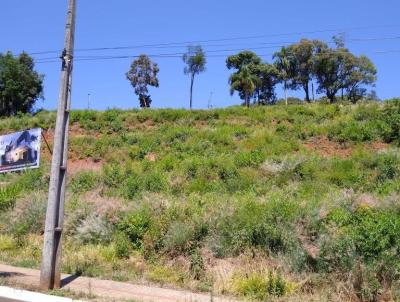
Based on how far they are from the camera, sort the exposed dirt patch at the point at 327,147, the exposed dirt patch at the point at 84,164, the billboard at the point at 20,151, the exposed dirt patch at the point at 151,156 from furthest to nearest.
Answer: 1. the exposed dirt patch at the point at 84,164
2. the billboard at the point at 20,151
3. the exposed dirt patch at the point at 151,156
4. the exposed dirt patch at the point at 327,147

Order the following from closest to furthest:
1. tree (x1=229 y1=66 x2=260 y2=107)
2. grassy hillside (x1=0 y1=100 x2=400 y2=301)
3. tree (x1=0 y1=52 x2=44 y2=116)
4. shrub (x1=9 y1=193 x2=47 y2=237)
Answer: grassy hillside (x1=0 y1=100 x2=400 y2=301), shrub (x1=9 y1=193 x2=47 y2=237), tree (x1=0 y1=52 x2=44 y2=116), tree (x1=229 y1=66 x2=260 y2=107)

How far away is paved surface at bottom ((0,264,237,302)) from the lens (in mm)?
8406

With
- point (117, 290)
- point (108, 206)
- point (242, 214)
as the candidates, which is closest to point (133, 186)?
point (108, 206)

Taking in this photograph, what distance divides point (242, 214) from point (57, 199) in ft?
13.6

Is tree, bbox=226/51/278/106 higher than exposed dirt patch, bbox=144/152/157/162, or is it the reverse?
tree, bbox=226/51/278/106

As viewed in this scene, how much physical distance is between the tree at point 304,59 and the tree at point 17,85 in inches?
1209

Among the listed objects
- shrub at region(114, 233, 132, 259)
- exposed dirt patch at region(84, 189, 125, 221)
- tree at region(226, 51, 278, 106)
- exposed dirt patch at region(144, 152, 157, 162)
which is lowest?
shrub at region(114, 233, 132, 259)

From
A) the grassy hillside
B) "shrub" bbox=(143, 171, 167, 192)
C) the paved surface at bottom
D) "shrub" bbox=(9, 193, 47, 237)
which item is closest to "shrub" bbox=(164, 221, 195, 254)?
the grassy hillside

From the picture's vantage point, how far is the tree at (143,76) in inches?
2874

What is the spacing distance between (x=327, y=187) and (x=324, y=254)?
8.50m

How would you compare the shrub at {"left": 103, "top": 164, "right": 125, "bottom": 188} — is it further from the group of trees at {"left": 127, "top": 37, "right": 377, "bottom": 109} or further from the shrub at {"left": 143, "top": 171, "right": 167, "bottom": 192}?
the group of trees at {"left": 127, "top": 37, "right": 377, "bottom": 109}

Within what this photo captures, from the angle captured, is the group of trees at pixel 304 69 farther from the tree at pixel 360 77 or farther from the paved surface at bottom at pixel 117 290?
the paved surface at bottom at pixel 117 290

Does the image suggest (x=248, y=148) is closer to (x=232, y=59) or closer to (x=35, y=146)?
(x=35, y=146)

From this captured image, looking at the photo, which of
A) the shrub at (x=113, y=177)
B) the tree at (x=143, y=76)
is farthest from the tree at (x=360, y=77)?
the shrub at (x=113, y=177)
